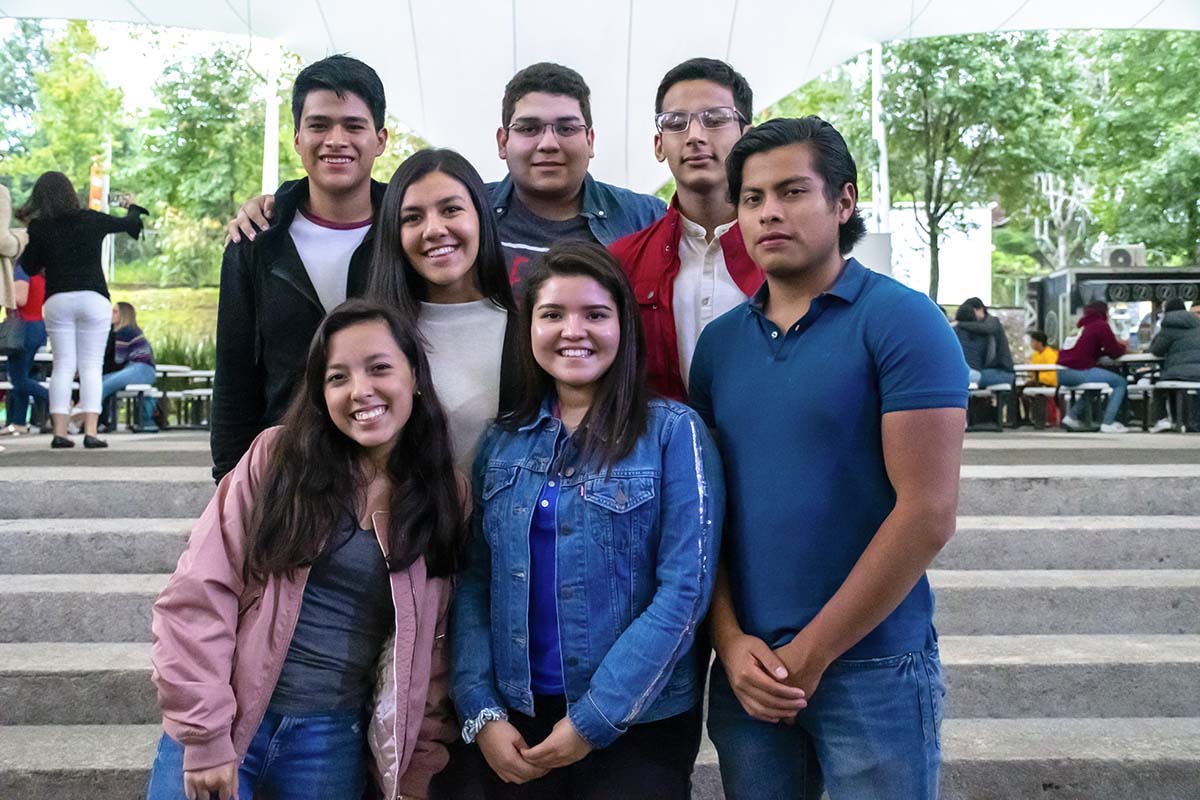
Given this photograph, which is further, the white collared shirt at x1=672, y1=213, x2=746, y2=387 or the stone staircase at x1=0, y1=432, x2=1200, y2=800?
the stone staircase at x1=0, y1=432, x2=1200, y2=800

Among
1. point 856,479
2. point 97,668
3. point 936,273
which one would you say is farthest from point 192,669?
point 936,273

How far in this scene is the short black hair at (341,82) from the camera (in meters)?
2.61

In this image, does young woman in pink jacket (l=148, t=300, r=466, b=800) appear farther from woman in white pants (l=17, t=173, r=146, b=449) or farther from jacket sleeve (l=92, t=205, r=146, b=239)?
woman in white pants (l=17, t=173, r=146, b=449)

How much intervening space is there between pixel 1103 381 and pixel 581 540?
37.3ft

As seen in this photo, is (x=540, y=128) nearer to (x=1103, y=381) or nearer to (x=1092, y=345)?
(x=1103, y=381)

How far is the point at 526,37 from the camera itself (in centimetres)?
1162

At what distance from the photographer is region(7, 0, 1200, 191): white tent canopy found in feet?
38.0

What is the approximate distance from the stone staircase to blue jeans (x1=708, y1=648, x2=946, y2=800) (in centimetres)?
121

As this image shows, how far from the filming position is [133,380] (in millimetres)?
10688

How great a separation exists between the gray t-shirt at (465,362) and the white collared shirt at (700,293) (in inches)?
17.4

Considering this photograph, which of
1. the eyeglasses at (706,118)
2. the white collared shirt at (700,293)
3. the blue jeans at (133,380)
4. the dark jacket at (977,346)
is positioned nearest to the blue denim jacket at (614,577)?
the white collared shirt at (700,293)

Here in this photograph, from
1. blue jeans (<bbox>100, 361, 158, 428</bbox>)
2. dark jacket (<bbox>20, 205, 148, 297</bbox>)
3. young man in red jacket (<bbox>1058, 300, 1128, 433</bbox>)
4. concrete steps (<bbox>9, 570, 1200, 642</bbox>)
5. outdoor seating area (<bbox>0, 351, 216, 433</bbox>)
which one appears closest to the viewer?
concrete steps (<bbox>9, 570, 1200, 642</bbox>)

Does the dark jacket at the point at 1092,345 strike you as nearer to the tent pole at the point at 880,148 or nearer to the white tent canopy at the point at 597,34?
the white tent canopy at the point at 597,34

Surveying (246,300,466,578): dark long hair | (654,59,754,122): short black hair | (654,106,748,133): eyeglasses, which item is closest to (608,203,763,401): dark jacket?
(654,106,748,133): eyeglasses
